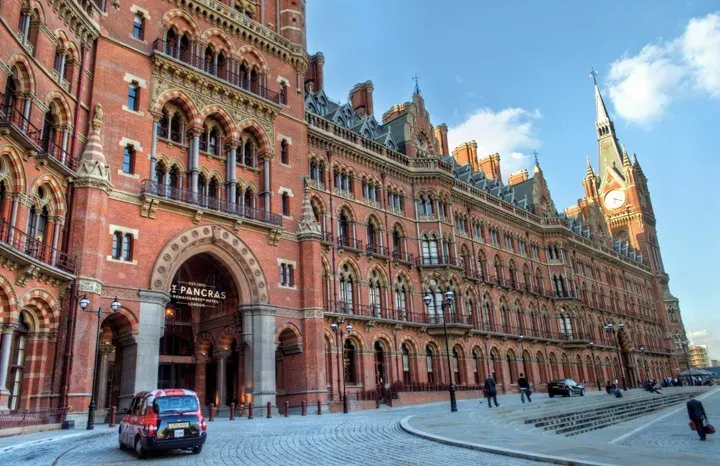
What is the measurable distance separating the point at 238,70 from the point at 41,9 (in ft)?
41.3

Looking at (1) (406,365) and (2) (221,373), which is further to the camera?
(1) (406,365)

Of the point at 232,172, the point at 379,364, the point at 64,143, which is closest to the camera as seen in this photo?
the point at 64,143

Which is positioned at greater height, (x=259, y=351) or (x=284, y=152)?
(x=284, y=152)

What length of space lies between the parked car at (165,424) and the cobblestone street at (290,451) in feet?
1.05

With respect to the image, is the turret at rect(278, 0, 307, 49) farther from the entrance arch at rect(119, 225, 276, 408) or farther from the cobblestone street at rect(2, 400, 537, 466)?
the cobblestone street at rect(2, 400, 537, 466)

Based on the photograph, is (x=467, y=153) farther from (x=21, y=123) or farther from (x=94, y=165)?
(x=21, y=123)

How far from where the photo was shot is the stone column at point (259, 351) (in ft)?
98.2

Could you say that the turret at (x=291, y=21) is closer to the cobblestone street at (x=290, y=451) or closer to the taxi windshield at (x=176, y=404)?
the cobblestone street at (x=290, y=451)

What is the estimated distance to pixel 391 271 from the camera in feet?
142

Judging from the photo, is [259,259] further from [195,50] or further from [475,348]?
[475,348]

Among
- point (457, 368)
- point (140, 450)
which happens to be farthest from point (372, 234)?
point (140, 450)

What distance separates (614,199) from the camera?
9744cm

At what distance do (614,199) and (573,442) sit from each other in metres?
92.9

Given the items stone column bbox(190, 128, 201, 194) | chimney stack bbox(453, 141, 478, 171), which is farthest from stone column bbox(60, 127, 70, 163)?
chimney stack bbox(453, 141, 478, 171)
